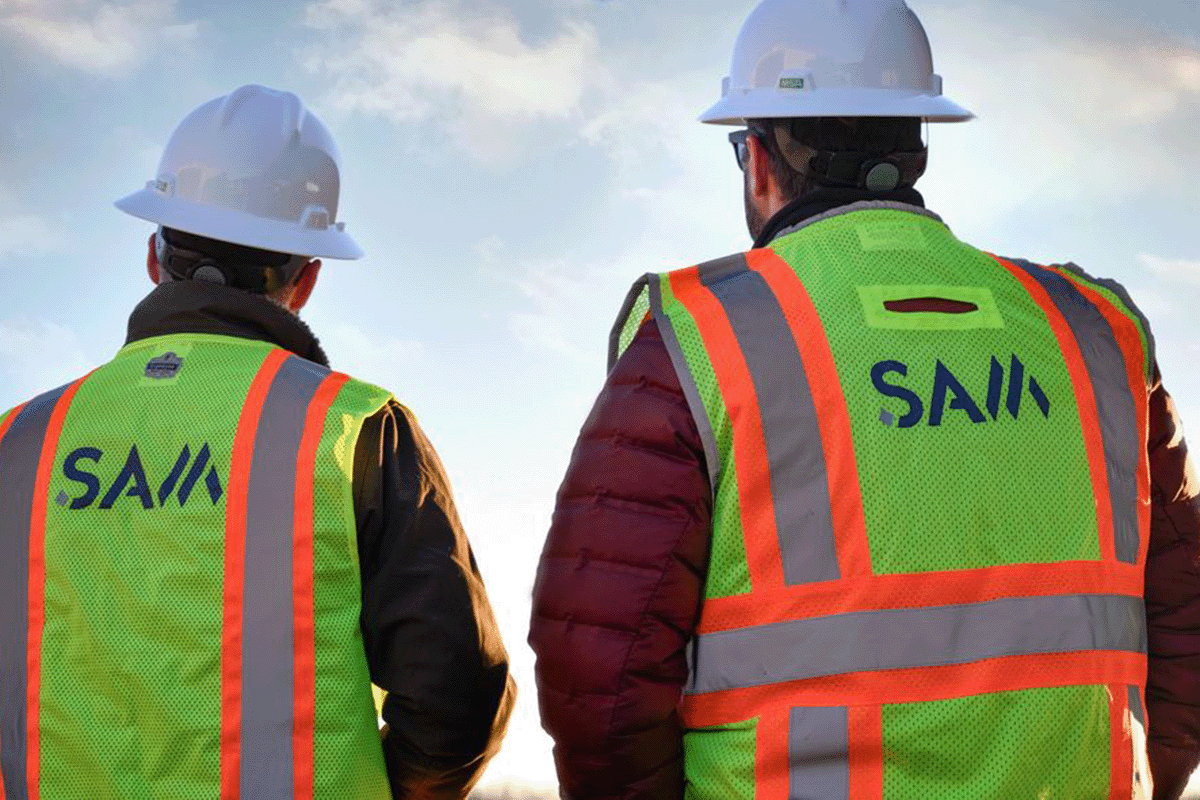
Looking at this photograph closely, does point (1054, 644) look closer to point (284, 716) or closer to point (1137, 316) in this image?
point (1137, 316)

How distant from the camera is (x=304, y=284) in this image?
192 inches

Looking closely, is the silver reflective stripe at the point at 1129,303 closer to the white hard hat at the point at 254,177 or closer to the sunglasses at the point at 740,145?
the sunglasses at the point at 740,145

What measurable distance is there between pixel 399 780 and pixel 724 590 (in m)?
1.29

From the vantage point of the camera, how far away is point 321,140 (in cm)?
521

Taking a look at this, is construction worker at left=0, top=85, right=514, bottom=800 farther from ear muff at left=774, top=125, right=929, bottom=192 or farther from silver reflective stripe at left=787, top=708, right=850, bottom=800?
ear muff at left=774, top=125, right=929, bottom=192

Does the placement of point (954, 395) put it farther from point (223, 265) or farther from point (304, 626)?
point (223, 265)

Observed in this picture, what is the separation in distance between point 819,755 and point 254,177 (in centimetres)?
279

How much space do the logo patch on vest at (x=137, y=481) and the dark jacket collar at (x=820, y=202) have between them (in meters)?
1.62

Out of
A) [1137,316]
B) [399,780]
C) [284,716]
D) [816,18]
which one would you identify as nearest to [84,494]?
[284,716]

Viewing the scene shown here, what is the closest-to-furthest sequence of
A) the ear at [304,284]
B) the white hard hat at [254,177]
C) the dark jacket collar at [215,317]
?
the dark jacket collar at [215,317] < the ear at [304,284] < the white hard hat at [254,177]

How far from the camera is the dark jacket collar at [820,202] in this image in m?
3.93

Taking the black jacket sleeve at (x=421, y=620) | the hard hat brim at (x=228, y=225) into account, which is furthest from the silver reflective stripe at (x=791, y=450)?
the hard hat brim at (x=228, y=225)

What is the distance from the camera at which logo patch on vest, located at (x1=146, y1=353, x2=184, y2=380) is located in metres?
4.25

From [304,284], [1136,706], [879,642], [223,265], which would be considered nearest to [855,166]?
[879,642]
